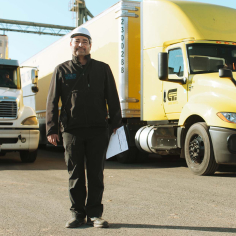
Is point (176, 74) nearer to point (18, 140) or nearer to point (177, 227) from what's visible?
point (18, 140)

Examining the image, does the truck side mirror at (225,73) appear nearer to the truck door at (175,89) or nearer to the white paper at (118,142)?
the truck door at (175,89)

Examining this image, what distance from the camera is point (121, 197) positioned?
20.8 feet

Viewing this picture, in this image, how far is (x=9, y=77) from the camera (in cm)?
1246

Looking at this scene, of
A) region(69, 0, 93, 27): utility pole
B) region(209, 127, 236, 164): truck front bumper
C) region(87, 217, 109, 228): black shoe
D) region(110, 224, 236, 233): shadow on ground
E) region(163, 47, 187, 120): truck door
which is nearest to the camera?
region(110, 224, 236, 233): shadow on ground

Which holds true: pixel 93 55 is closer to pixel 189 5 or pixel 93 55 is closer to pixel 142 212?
pixel 189 5

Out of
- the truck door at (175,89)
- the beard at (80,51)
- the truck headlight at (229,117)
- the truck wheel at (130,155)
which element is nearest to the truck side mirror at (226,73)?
the truck headlight at (229,117)

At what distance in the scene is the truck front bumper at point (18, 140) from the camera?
11055 millimetres

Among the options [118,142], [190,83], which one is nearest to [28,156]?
[190,83]

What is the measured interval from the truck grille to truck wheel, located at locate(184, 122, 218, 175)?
4.78m

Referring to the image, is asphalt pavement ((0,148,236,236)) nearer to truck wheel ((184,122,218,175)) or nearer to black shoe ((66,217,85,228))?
black shoe ((66,217,85,228))

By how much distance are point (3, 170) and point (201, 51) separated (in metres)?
5.05

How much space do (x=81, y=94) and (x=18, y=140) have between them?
6965mm

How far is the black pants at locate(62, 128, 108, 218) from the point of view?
461 centimetres

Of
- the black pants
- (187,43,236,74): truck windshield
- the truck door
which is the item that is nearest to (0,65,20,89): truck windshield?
the truck door
